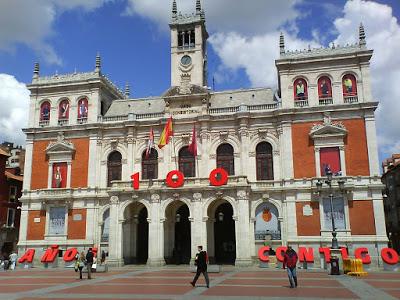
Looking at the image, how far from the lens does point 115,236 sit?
142 ft

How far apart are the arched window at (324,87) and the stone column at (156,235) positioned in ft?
67.2

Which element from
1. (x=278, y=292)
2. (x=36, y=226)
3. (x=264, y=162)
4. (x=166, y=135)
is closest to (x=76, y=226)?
(x=36, y=226)

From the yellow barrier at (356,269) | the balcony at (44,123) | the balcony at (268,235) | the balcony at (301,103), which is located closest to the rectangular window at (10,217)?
the balcony at (44,123)

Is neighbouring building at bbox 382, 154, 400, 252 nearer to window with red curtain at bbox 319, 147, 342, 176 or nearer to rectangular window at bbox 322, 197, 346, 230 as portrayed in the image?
window with red curtain at bbox 319, 147, 342, 176

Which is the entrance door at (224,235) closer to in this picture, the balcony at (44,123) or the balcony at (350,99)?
the balcony at (350,99)

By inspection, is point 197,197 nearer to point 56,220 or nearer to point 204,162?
point 204,162

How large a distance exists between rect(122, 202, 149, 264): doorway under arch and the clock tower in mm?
15739

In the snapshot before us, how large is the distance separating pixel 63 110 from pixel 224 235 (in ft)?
81.1

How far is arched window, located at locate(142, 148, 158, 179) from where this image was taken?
157 ft

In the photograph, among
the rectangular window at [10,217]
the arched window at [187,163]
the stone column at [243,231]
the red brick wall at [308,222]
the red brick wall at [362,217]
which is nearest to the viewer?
the stone column at [243,231]

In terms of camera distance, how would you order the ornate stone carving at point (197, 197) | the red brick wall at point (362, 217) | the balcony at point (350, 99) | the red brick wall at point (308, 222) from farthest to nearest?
the balcony at point (350, 99) → the ornate stone carving at point (197, 197) → the red brick wall at point (308, 222) → the red brick wall at point (362, 217)

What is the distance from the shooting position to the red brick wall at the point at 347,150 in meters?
41.9

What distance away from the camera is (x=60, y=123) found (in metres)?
51.1

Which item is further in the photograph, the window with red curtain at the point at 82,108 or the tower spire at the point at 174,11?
the tower spire at the point at 174,11
